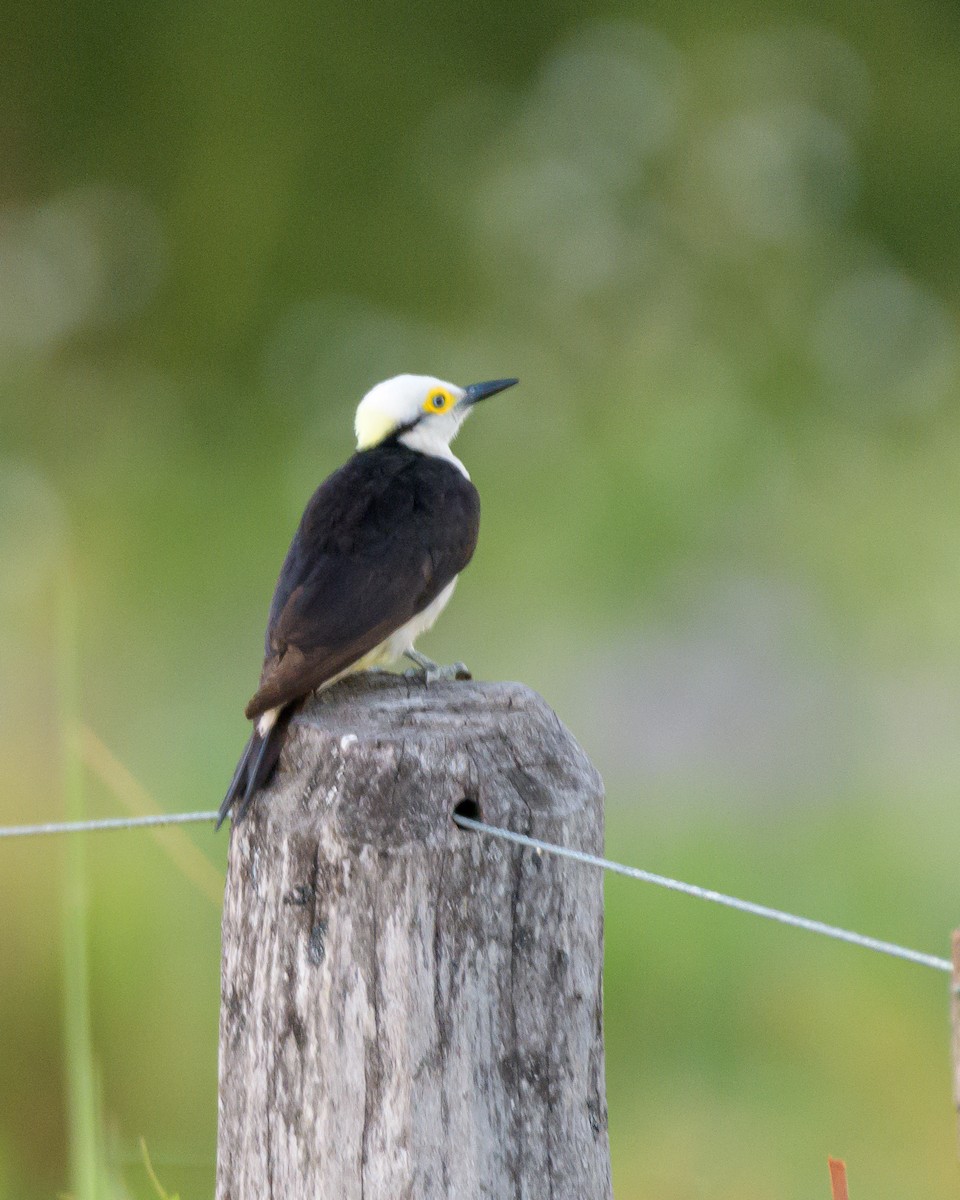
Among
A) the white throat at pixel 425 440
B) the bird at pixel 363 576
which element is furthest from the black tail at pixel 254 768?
the white throat at pixel 425 440

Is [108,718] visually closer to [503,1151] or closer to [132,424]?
[132,424]

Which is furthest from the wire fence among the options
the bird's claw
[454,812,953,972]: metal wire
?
the bird's claw

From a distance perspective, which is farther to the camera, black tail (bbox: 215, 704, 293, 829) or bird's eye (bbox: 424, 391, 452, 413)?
bird's eye (bbox: 424, 391, 452, 413)

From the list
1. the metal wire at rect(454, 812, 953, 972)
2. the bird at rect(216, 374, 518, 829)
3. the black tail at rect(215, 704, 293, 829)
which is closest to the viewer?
the metal wire at rect(454, 812, 953, 972)

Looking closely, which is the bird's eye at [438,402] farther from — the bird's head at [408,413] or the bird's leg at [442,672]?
the bird's leg at [442,672]

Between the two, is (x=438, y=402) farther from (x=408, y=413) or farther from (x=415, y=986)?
(x=415, y=986)

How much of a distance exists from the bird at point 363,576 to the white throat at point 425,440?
0.49 feet

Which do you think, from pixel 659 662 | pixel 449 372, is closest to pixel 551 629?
pixel 659 662

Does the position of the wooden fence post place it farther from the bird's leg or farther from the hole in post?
the bird's leg

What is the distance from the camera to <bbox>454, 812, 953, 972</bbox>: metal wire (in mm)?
944

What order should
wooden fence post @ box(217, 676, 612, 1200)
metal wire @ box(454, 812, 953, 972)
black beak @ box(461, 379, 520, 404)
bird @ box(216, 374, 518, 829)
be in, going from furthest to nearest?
black beak @ box(461, 379, 520, 404)
bird @ box(216, 374, 518, 829)
wooden fence post @ box(217, 676, 612, 1200)
metal wire @ box(454, 812, 953, 972)

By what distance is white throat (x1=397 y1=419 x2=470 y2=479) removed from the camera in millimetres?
2538

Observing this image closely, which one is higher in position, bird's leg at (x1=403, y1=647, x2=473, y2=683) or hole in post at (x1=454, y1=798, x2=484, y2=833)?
bird's leg at (x1=403, y1=647, x2=473, y2=683)

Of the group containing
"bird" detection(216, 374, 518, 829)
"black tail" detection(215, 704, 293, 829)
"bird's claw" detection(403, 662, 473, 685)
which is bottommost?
"black tail" detection(215, 704, 293, 829)
